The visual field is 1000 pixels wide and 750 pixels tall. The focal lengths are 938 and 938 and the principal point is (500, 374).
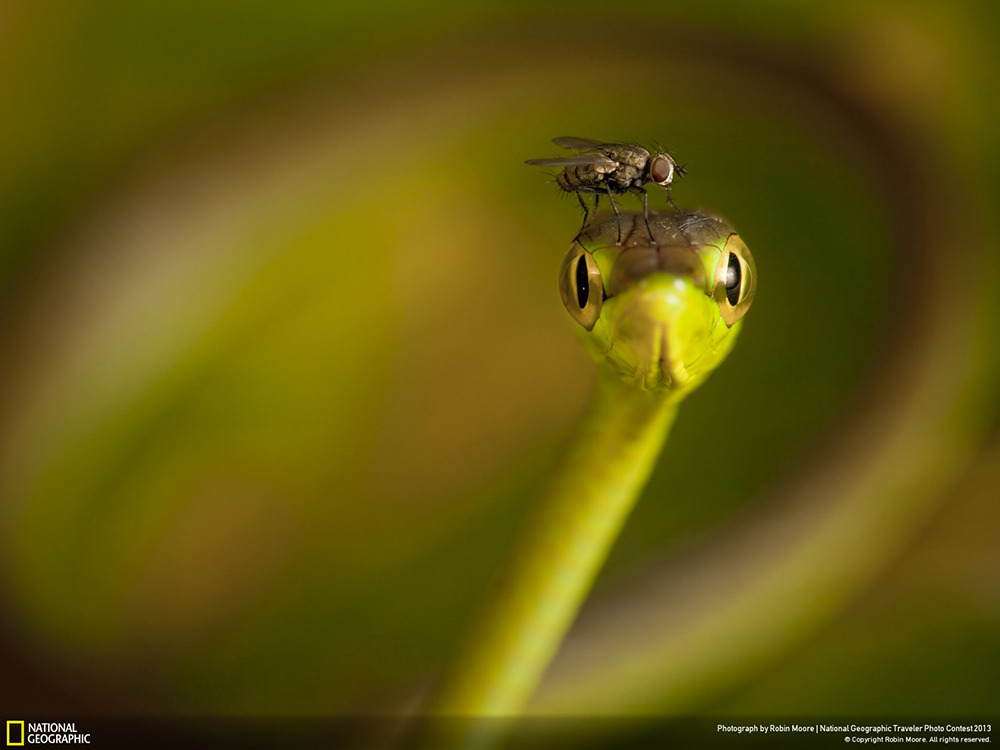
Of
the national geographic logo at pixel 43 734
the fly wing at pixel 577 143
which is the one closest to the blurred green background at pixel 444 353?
the national geographic logo at pixel 43 734

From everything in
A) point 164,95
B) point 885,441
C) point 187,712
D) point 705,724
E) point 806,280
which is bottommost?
point 187,712

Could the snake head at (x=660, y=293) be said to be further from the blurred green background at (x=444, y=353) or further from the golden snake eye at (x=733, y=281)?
the blurred green background at (x=444, y=353)

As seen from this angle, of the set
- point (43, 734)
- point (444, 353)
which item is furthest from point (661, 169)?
point (43, 734)

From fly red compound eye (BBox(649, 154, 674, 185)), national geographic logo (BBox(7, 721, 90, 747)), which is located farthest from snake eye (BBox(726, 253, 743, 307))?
national geographic logo (BBox(7, 721, 90, 747))

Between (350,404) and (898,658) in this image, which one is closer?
(898,658)

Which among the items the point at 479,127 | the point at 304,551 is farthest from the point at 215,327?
the point at 479,127

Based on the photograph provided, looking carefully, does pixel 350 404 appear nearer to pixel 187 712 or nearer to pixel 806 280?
pixel 187 712
